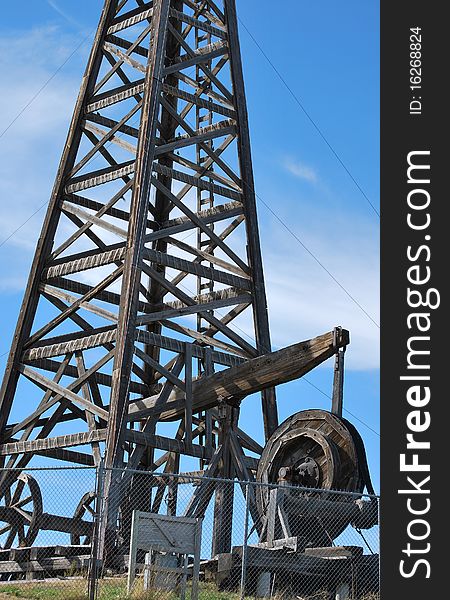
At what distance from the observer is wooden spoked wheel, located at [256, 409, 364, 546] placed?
15.8 meters

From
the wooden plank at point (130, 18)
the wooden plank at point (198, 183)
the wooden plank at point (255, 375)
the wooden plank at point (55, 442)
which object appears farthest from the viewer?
the wooden plank at point (130, 18)

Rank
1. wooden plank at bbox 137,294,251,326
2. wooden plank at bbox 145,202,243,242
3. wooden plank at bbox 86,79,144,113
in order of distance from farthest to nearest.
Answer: wooden plank at bbox 145,202,243,242 < wooden plank at bbox 86,79,144,113 < wooden plank at bbox 137,294,251,326

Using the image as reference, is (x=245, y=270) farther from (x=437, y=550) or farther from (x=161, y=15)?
(x=437, y=550)

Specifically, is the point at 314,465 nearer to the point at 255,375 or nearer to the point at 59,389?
the point at 255,375

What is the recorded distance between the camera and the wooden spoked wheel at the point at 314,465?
A: 51.9ft

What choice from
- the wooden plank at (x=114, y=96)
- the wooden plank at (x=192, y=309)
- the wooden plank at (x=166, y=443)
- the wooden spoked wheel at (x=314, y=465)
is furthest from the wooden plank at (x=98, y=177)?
the wooden spoked wheel at (x=314, y=465)

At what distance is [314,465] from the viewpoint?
16.8 m

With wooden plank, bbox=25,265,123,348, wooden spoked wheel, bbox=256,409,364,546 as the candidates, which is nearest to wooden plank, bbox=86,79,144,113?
wooden plank, bbox=25,265,123,348

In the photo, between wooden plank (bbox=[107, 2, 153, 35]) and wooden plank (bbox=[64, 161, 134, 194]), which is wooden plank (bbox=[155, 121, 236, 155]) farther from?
wooden plank (bbox=[107, 2, 153, 35])

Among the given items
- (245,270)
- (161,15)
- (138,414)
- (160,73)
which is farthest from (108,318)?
(161,15)

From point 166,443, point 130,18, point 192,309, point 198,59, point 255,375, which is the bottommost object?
point 166,443

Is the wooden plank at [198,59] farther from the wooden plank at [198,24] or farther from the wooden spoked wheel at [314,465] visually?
the wooden spoked wheel at [314,465]

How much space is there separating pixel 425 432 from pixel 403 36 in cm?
442

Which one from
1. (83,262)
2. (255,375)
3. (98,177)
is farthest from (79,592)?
(98,177)
